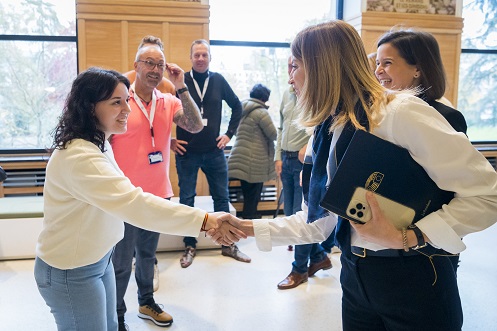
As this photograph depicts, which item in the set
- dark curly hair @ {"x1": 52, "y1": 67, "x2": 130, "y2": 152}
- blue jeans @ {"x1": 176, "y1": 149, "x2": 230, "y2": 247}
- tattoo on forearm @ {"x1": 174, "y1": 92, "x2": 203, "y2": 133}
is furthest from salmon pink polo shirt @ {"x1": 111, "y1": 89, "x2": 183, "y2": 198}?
blue jeans @ {"x1": 176, "y1": 149, "x2": 230, "y2": 247}

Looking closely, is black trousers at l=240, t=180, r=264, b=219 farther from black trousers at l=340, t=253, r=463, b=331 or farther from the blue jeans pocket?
black trousers at l=340, t=253, r=463, b=331

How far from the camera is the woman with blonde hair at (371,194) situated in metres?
1.09

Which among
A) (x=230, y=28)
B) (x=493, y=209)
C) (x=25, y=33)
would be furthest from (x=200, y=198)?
(x=493, y=209)

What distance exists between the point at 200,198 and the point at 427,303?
369cm

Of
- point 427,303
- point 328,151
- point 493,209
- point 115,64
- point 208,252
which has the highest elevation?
point 115,64

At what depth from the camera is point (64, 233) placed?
5.11 ft

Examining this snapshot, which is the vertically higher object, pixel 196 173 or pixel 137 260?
pixel 196 173

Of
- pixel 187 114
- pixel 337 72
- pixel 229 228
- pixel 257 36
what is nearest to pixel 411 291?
pixel 337 72

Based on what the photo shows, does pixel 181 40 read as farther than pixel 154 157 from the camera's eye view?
Yes

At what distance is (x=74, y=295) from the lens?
1.55 metres

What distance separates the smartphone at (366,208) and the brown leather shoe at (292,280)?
7.38 feet

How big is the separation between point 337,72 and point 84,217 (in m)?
1.01

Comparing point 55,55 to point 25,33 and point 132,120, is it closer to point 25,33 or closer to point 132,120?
point 25,33

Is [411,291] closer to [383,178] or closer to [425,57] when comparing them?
[383,178]
